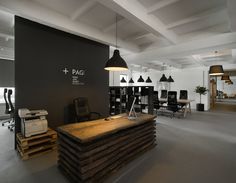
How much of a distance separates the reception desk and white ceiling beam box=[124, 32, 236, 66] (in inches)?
135

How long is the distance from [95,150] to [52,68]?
263cm

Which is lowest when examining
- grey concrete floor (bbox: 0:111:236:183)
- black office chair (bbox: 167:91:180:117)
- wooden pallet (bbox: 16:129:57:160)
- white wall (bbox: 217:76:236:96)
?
grey concrete floor (bbox: 0:111:236:183)

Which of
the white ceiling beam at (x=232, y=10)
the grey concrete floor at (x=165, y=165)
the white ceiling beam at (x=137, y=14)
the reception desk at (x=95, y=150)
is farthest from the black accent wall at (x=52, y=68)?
the white ceiling beam at (x=232, y=10)

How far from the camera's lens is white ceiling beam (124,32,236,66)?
13.5 ft

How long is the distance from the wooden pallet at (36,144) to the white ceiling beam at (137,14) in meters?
2.92

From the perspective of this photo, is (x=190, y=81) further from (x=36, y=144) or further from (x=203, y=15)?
(x=36, y=144)

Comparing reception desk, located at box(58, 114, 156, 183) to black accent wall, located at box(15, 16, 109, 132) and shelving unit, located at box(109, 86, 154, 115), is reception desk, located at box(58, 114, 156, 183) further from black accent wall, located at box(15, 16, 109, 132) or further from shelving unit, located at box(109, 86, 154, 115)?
shelving unit, located at box(109, 86, 154, 115)

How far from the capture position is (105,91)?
5109 mm

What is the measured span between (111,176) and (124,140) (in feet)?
2.10

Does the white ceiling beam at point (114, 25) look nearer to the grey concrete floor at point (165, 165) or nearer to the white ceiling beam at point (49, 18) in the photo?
the white ceiling beam at point (49, 18)

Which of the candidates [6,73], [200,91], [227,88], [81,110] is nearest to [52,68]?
[81,110]

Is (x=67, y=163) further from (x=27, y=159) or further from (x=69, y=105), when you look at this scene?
(x=69, y=105)

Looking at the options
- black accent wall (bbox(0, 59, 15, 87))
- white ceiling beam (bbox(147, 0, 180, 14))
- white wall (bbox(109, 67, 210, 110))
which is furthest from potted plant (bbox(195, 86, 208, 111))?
black accent wall (bbox(0, 59, 15, 87))

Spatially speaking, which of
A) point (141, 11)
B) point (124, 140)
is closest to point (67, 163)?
point (124, 140)
